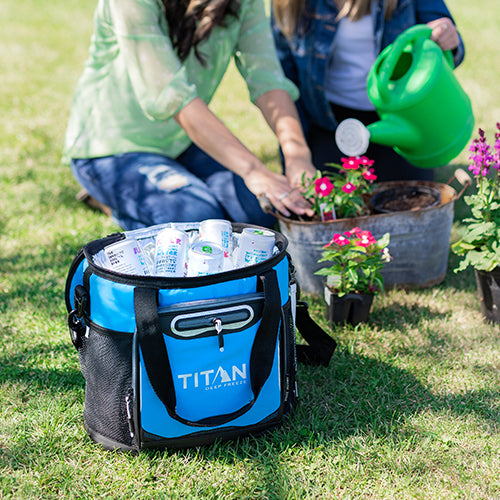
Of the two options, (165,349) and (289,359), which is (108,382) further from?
(289,359)

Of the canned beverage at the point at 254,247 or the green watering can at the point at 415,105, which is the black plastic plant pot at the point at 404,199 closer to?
the green watering can at the point at 415,105

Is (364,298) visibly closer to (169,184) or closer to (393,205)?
(393,205)

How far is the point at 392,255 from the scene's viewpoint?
6.45 feet

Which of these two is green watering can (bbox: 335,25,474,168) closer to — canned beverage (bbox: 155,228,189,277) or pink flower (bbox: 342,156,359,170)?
pink flower (bbox: 342,156,359,170)

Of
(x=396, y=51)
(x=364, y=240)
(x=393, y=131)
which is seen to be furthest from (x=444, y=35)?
(x=364, y=240)

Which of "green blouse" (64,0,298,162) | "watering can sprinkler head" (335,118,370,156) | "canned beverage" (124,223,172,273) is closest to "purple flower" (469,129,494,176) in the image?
"watering can sprinkler head" (335,118,370,156)

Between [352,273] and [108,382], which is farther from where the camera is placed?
[352,273]

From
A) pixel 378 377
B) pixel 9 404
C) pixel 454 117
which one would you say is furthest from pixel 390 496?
pixel 454 117

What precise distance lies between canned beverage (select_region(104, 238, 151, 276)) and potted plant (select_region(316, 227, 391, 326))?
586 millimetres

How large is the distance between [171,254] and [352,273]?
590 mm

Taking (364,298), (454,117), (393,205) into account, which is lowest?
(364,298)

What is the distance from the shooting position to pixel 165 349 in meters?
1.25

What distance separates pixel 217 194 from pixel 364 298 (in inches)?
30.9

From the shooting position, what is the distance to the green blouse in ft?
6.34
